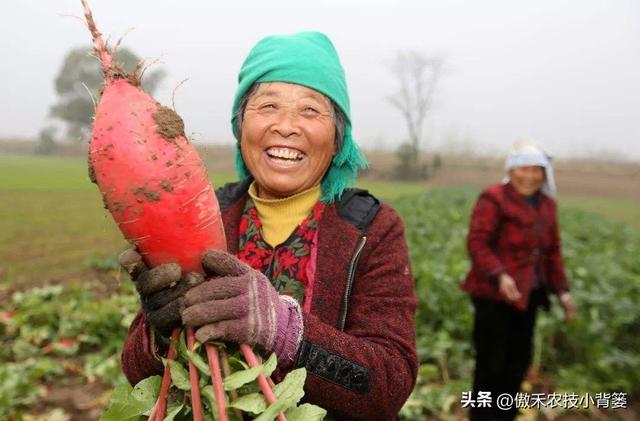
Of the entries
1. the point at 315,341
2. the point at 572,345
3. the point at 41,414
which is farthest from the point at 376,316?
the point at 572,345

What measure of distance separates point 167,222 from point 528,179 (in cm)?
284

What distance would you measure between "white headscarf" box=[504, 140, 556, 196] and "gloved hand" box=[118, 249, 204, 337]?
2.80 metres

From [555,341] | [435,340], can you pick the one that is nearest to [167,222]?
[435,340]

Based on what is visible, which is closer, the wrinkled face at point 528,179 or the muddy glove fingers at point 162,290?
the muddy glove fingers at point 162,290

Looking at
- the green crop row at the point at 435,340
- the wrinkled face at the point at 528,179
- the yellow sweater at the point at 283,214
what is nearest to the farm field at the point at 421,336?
the green crop row at the point at 435,340

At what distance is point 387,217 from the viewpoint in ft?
5.20

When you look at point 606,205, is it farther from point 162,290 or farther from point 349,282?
point 162,290

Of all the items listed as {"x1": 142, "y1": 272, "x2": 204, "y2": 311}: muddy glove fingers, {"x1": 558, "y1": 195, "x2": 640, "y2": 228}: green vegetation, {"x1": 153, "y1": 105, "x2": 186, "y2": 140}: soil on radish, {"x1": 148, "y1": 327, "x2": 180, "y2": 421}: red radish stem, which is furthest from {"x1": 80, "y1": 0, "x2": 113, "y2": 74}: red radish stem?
{"x1": 558, "y1": 195, "x2": 640, "y2": 228}: green vegetation

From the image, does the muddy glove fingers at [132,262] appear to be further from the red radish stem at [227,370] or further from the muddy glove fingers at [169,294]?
the red radish stem at [227,370]

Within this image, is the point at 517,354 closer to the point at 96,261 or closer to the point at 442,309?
the point at 442,309

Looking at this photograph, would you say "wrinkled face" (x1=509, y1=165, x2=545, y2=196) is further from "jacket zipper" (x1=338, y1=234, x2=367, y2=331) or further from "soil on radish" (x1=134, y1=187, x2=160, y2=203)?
"soil on radish" (x1=134, y1=187, x2=160, y2=203)

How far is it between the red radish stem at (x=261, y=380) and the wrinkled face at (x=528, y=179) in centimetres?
284

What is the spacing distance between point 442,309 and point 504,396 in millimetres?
1703

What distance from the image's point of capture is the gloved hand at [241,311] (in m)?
1.13
